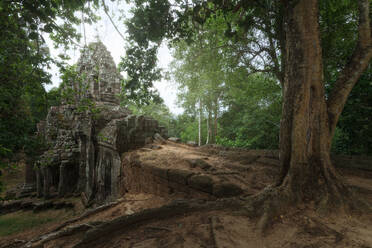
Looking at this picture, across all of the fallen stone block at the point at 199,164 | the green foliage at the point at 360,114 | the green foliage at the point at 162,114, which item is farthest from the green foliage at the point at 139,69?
the green foliage at the point at 162,114

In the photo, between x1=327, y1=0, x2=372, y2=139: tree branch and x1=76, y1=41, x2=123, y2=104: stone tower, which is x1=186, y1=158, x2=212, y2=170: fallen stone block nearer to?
x1=327, y1=0, x2=372, y2=139: tree branch

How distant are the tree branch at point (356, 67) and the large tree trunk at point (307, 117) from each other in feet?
0.69

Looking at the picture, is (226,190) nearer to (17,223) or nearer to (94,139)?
(94,139)

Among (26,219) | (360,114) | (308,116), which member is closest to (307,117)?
(308,116)

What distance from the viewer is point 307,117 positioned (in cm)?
255

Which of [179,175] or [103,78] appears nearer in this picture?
[179,175]

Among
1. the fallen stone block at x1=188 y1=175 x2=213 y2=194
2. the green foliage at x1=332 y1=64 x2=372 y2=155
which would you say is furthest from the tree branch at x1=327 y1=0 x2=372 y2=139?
the green foliage at x1=332 y1=64 x2=372 y2=155

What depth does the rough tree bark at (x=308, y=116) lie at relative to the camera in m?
2.41

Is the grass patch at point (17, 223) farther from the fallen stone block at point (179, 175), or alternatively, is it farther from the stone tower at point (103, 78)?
the fallen stone block at point (179, 175)

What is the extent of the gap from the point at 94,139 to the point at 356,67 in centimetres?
1004

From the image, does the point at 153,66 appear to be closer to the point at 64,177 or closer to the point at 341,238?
the point at 341,238

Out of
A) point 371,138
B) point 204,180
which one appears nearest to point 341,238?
point 204,180

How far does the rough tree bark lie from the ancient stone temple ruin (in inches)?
131

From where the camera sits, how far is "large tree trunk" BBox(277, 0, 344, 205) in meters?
2.46
